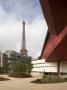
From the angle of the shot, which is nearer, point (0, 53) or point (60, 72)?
point (60, 72)

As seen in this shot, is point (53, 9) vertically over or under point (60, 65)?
over

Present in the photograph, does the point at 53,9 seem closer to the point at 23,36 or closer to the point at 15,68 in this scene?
the point at 15,68

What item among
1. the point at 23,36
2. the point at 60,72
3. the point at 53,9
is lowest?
the point at 60,72

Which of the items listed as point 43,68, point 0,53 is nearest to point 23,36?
point 0,53

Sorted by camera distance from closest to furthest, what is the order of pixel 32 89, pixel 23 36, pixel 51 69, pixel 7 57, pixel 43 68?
pixel 32 89, pixel 51 69, pixel 43 68, pixel 23 36, pixel 7 57

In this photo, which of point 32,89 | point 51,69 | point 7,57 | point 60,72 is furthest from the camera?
point 7,57

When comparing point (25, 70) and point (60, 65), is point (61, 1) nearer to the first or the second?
point (60, 65)

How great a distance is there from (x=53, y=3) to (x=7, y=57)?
123351 millimetres

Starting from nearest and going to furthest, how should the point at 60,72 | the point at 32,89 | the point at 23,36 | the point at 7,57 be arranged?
the point at 32,89
the point at 60,72
the point at 23,36
the point at 7,57

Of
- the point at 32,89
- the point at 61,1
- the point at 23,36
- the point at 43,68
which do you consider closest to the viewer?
the point at 32,89

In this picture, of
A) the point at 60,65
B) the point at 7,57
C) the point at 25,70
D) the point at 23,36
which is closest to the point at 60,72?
the point at 60,65

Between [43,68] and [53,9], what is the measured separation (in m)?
52.5

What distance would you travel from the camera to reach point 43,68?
7456cm

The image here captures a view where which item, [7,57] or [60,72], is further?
[7,57]
